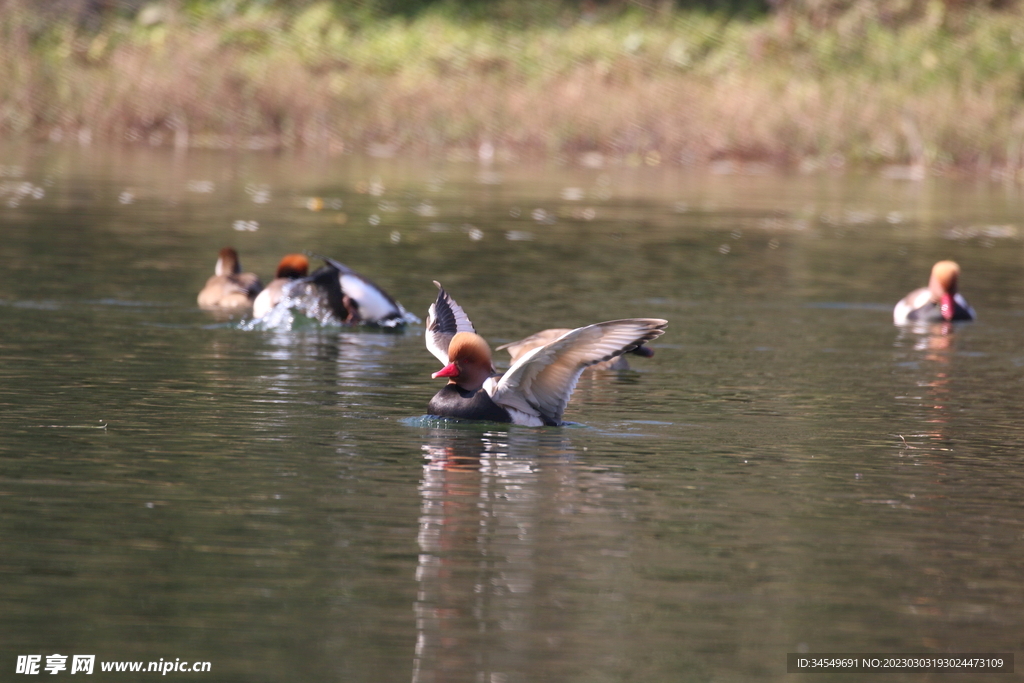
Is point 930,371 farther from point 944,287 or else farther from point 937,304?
point 944,287

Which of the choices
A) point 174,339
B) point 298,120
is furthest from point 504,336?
point 298,120

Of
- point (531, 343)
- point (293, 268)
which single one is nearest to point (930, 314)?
point (531, 343)

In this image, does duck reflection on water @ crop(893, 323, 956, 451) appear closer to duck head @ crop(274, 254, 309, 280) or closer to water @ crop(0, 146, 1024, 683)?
water @ crop(0, 146, 1024, 683)

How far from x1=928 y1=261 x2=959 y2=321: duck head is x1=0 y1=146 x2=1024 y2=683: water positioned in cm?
37

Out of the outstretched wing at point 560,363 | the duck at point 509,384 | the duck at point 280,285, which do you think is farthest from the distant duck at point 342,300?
the outstretched wing at point 560,363

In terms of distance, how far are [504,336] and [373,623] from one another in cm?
743

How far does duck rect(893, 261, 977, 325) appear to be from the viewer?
14922 millimetres

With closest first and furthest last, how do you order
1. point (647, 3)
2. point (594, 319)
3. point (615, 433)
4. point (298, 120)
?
point (615, 433) < point (594, 319) < point (298, 120) < point (647, 3)

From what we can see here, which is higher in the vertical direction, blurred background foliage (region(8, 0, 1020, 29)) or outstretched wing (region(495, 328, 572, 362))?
blurred background foliage (region(8, 0, 1020, 29))

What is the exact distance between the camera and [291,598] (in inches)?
245

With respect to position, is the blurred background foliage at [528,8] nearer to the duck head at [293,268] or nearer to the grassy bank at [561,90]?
the grassy bank at [561,90]

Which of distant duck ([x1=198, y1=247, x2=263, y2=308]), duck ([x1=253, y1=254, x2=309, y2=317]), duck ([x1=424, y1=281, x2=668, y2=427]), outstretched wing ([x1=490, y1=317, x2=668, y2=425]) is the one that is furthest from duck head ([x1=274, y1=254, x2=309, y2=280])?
outstretched wing ([x1=490, y1=317, x2=668, y2=425])

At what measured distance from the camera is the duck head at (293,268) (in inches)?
586

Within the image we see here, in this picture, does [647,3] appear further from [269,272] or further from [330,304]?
[330,304]
